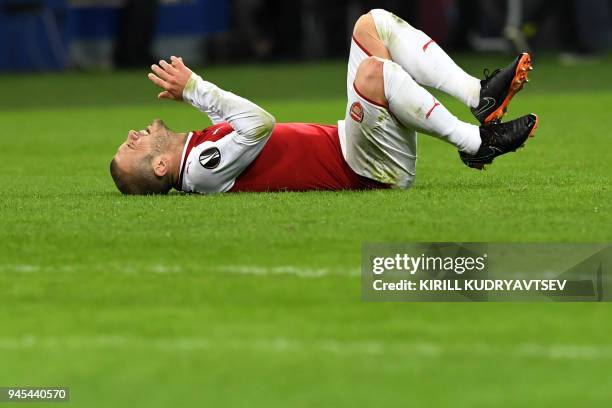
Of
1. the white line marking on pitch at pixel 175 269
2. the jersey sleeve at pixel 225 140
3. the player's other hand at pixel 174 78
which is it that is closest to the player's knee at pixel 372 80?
the jersey sleeve at pixel 225 140

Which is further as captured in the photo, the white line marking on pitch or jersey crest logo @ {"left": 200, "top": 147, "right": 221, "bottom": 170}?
jersey crest logo @ {"left": 200, "top": 147, "right": 221, "bottom": 170}

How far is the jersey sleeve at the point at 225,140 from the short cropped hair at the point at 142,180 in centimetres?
16

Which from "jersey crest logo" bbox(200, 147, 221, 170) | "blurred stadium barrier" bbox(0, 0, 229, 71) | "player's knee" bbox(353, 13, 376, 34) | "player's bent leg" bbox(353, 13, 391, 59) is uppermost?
"player's knee" bbox(353, 13, 376, 34)

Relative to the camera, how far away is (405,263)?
606cm

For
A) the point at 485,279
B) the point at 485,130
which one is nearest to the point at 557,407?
the point at 485,279

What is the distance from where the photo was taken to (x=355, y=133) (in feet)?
25.2

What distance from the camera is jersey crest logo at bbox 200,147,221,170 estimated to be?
7727 millimetres

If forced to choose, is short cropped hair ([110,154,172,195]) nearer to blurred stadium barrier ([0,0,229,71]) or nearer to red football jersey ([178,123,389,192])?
red football jersey ([178,123,389,192])

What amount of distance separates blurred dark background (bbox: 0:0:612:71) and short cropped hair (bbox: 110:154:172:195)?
16.4 meters

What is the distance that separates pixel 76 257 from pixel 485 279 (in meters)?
1.86

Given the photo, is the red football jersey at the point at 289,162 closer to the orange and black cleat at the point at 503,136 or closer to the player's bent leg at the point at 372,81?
the player's bent leg at the point at 372,81

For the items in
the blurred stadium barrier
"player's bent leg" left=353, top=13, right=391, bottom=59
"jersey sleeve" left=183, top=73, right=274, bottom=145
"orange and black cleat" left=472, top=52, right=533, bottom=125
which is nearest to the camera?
"orange and black cleat" left=472, top=52, right=533, bottom=125

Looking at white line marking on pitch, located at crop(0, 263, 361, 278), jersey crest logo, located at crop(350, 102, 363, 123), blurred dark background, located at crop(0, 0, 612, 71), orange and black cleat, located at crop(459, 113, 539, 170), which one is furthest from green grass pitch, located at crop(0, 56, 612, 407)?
blurred dark background, located at crop(0, 0, 612, 71)

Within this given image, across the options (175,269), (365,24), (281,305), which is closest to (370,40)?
(365,24)
